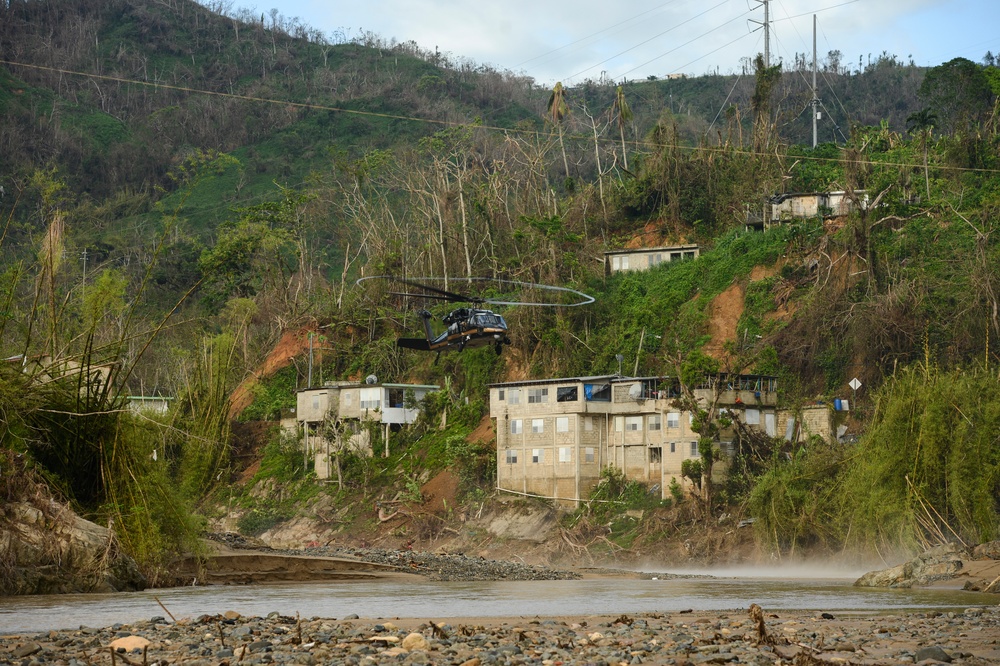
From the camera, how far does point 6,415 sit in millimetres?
28031

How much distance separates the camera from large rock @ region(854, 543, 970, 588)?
35.4 meters

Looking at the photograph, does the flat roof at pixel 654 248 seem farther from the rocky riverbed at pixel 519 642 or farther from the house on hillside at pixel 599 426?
the rocky riverbed at pixel 519 642

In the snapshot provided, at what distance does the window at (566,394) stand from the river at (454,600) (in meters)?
21.1

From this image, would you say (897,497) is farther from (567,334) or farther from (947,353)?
(567,334)

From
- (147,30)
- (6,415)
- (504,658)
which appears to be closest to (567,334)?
(6,415)

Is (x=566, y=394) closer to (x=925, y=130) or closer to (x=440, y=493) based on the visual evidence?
(x=440, y=493)

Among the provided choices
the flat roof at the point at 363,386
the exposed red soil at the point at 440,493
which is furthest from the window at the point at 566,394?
the flat roof at the point at 363,386

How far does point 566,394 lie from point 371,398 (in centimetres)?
1367

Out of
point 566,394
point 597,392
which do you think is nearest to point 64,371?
point 566,394

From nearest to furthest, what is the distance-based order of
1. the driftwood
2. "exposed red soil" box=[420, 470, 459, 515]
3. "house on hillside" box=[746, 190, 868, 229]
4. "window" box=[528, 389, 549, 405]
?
the driftwood, "window" box=[528, 389, 549, 405], "exposed red soil" box=[420, 470, 459, 515], "house on hillside" box=[746, 190, 868, 229]

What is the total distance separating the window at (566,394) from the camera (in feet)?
200

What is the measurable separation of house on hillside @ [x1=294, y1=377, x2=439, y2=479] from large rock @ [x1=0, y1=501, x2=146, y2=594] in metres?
40.5

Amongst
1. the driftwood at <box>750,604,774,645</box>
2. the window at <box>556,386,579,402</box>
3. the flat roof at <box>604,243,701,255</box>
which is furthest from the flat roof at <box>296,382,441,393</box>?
the driftwood at <box>750,604,774,645</box>

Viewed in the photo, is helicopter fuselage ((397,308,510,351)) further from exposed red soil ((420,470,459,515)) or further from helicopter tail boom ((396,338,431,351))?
exposed red soil ((420,470,459,515))
